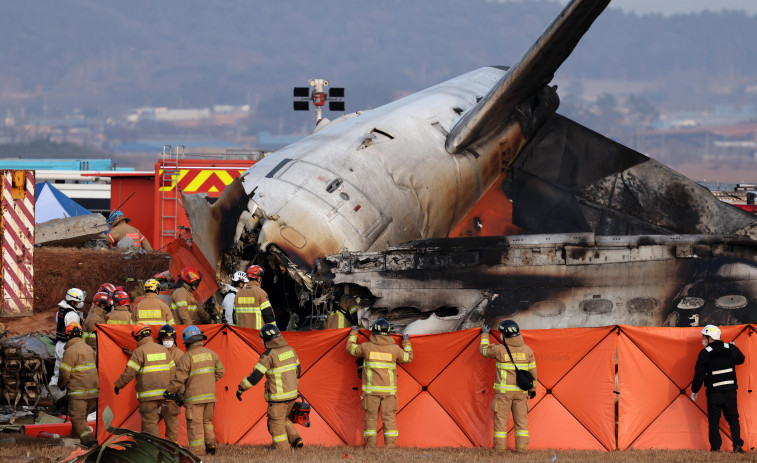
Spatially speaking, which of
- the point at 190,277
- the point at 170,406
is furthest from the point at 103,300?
the point at 170,406

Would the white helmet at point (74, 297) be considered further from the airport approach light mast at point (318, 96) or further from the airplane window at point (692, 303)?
the airport approach light mast at point (318, 96)

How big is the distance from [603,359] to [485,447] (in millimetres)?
1919

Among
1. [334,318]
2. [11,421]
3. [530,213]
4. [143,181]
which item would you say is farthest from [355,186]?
[143,181]

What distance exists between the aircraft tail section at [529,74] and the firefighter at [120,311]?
7.48m

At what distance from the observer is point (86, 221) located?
25.7 m

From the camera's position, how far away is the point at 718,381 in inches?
448

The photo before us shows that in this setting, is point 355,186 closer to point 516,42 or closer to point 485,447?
point 485,447

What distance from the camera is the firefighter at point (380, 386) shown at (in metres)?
11.7

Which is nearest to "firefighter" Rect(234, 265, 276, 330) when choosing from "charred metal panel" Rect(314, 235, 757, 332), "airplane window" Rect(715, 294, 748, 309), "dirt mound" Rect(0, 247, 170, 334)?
"charred metal panel" Rect(314, 235, 757, 332)

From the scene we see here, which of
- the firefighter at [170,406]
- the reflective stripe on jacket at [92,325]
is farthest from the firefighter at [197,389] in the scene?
the reflective stripe on jacket at [92,325]

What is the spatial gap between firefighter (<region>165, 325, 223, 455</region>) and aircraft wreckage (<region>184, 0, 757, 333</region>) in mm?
2868

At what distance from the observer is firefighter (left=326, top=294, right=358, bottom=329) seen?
14.4m

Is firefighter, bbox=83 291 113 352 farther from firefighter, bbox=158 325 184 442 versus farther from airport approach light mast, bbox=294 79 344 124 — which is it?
airport approach light mast, bbox=294 79 344 124

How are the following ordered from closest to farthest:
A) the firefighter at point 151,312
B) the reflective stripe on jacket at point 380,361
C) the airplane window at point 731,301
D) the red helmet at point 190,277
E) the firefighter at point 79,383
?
the reflective stripe on jacket at point 380,361, the firefighter at point 79,383, the firefighter at point 151,312, the airplane window at point 731,301, the red helmet at point 190,277
